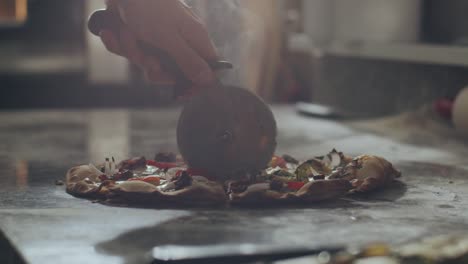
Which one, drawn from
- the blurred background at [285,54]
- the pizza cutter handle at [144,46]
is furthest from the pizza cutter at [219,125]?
the blurred background at [285,54]

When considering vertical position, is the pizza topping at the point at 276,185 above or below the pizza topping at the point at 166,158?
above

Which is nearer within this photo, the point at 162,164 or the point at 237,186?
the point at 237,186

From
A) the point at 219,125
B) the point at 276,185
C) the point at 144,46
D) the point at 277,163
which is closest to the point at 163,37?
the point at 144,46

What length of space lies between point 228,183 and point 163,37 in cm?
43

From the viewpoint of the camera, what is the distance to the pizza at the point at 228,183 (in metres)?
2.38

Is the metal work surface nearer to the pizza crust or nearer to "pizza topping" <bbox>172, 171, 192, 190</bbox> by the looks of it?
the pizza crust

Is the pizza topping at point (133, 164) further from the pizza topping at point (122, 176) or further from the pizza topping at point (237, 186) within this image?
the pizza topping at point (237, 186)

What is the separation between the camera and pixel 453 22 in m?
4.49

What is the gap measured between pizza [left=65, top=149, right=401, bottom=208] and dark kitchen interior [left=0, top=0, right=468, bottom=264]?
1 centimetres

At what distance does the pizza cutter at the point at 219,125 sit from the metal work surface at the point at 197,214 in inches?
9.6

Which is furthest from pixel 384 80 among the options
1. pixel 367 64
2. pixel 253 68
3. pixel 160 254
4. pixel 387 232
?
pixel 160 254

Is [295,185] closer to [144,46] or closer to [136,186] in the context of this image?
[136,186]

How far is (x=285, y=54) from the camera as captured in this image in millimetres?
6109

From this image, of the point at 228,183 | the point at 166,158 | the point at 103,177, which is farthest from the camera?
the point at 166,158
